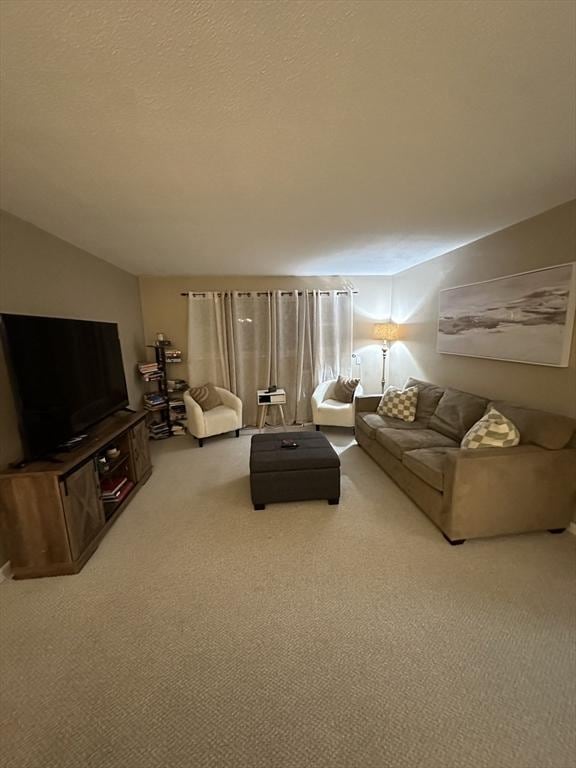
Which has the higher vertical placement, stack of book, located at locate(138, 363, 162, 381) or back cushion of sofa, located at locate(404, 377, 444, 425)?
stack of book, located at locate(138, 363, 162, 381)

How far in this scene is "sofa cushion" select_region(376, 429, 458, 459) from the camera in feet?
9.14

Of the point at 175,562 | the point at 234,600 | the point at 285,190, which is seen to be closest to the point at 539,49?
the point at 285,190

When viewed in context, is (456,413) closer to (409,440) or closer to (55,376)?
(409,440)

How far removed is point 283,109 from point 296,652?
235 centimetres

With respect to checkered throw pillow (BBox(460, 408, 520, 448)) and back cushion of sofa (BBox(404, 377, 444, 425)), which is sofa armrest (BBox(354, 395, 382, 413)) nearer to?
back cushion of sofa (BBox(404, 377, 444, 425))

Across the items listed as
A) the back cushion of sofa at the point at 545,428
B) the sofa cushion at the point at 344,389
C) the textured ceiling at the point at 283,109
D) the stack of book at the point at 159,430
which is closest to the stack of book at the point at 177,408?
the stack of book at the point at 159,430

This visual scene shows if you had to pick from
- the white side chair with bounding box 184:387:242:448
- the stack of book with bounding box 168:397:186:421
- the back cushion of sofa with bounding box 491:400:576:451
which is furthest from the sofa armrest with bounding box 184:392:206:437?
the back cushion of sofa with bounding box 491:400:576:451

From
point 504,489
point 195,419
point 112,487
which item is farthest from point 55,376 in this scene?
point 504,489

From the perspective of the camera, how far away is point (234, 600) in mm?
1743

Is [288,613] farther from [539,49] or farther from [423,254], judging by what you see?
[423,254]

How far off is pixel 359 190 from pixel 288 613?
2481 mm

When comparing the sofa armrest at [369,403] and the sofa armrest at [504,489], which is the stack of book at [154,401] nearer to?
the sofa armrest at [369,403]

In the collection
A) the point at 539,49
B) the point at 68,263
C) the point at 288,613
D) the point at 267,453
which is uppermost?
the point at 539,49

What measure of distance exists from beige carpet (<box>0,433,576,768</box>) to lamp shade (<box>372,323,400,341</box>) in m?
2.89
